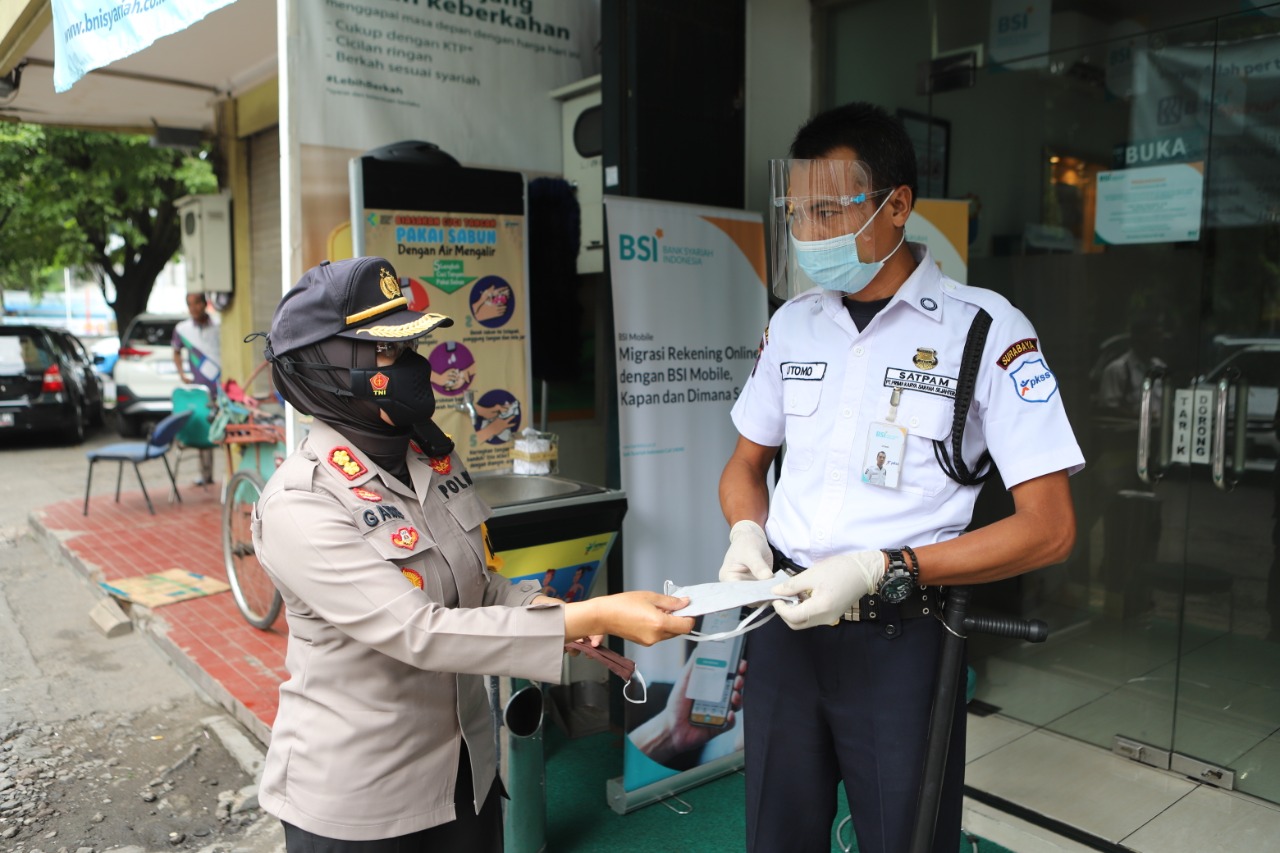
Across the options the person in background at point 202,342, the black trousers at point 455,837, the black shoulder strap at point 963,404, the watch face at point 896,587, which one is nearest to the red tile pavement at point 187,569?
the person in background at point 202,342

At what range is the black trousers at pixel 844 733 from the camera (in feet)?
6.19

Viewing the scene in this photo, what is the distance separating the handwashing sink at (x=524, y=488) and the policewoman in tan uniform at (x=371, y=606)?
4.15 ft

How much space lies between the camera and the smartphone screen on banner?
3.50 metres

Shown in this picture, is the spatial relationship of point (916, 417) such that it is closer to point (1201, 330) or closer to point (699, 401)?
point (699, 401)

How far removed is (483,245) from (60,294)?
5308cm

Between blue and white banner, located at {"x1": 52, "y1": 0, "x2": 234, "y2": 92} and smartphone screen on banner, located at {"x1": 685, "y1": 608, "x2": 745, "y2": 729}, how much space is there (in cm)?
275

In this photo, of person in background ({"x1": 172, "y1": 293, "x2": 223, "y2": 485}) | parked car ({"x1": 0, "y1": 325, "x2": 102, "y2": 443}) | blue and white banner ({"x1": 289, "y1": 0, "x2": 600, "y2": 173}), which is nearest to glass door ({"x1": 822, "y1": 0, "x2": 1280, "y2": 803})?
blue and white banner ({"x1": 289, "y1": 0, "x2": 600, "y2": 173})

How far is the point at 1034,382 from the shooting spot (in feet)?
5.99

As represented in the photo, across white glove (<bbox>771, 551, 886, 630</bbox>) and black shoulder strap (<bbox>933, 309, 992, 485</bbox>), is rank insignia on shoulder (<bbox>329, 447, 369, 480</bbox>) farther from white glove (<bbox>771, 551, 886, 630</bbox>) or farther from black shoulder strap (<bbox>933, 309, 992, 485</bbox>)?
black shoulder strap (<bbox>933, 309, 992, 485</bbox>)

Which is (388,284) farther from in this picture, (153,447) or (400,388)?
(153,447)

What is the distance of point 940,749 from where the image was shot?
5.79ft

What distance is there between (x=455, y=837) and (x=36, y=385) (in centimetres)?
1252

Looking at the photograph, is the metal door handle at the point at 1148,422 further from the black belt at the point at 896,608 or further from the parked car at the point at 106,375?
the parked car at the point at 106,375

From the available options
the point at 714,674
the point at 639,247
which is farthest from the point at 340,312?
the point at 714,674
